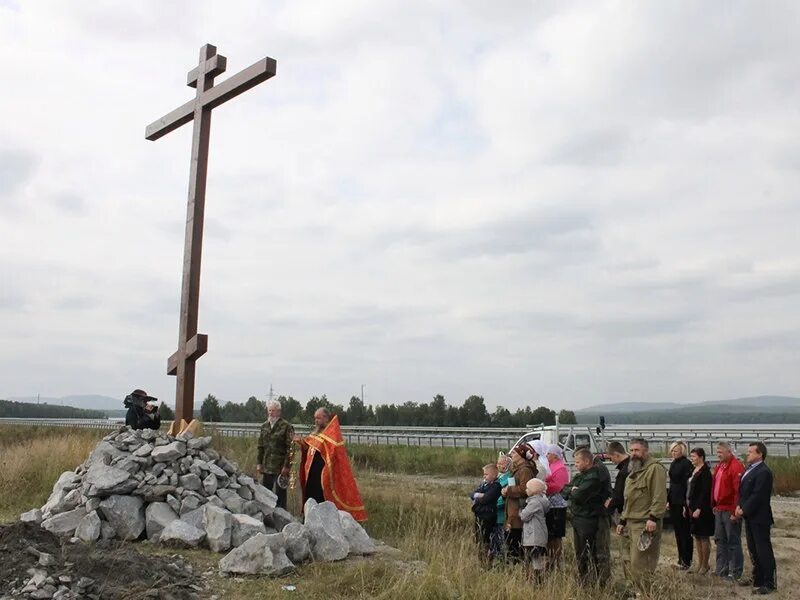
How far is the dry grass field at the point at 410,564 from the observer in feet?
19.0

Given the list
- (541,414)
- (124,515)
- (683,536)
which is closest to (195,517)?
(124,515)

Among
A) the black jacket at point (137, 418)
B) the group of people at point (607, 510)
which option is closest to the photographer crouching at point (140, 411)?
the black jacket at point (137, 418)

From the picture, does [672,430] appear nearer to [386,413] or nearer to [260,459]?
[260,459]

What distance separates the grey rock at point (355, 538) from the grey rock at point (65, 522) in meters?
2.53

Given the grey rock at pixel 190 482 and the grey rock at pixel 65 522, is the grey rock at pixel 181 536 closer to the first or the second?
the grey rock at pixel 190 482

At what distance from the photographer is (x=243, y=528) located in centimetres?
739

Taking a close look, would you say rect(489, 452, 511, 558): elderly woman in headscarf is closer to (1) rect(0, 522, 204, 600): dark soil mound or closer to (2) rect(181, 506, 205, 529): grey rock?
(2) rect(181, 506, 205, 529): grey rock

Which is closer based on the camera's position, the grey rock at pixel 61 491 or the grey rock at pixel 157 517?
the grey rock at pixel 157 517

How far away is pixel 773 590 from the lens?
808 centimetres

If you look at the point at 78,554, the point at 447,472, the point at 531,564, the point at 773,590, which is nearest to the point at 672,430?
the point at 447,472

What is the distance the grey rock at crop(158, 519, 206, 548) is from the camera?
7109 mm

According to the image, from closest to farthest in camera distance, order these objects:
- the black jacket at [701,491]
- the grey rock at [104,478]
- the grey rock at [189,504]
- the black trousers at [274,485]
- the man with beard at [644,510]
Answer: the man with beard at [644,510]
the grey rock at [104,478]
the grey rock at [189,504]
the black jacket at [701,491]
the black trousers at [274,485]

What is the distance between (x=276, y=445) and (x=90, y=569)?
373 cm

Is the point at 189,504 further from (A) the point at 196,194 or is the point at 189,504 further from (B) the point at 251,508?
(A) the point at 196,194
